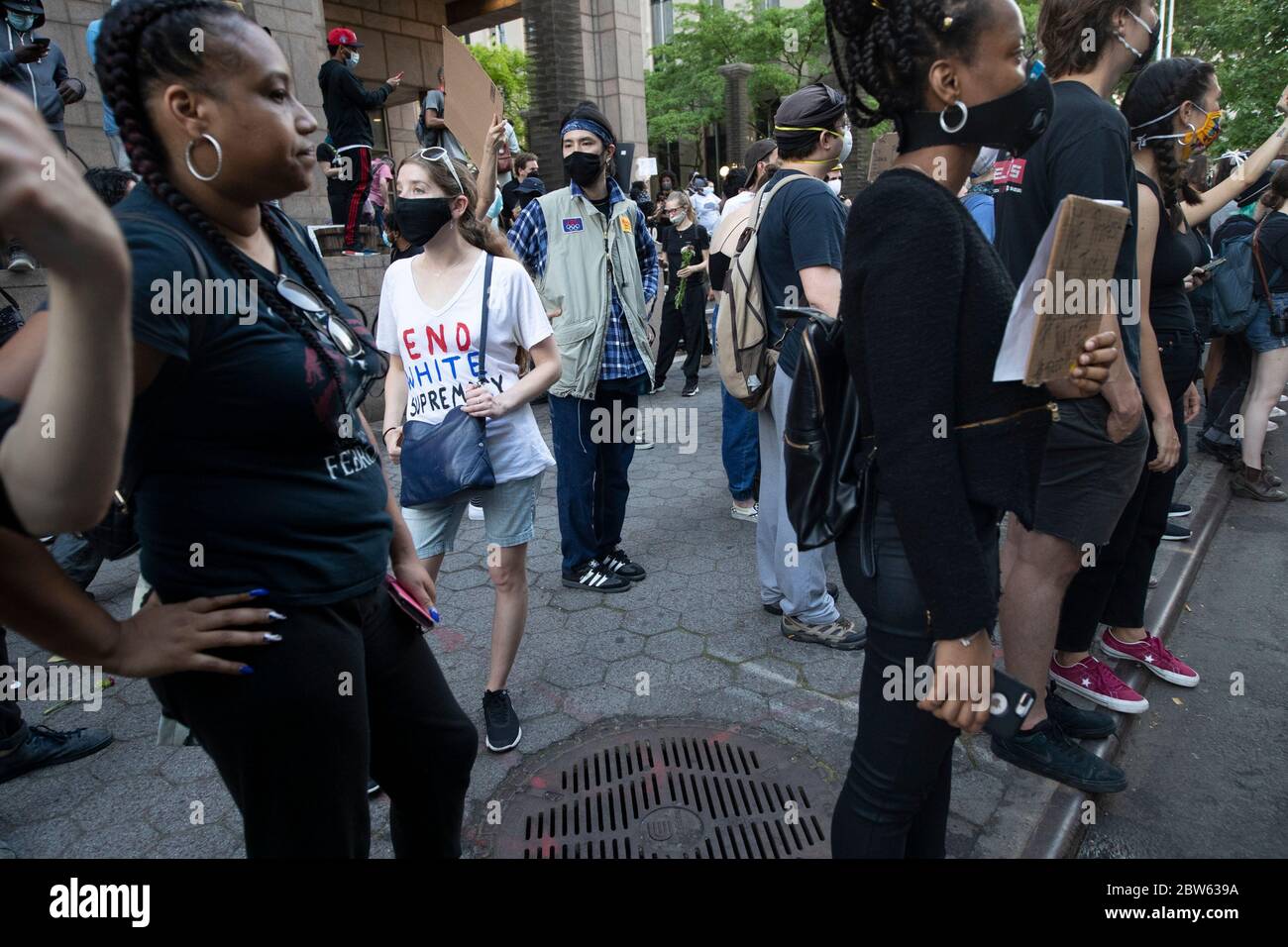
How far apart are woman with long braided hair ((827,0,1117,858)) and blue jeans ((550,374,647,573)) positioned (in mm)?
2664

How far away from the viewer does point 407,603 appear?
1.80m

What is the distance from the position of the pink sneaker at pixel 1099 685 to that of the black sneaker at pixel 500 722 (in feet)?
6.97

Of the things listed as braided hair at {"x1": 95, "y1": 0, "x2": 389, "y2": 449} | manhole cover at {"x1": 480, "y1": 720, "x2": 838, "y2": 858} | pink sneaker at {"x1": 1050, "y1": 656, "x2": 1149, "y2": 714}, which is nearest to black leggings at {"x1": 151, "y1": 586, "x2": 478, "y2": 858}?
braided hair at {"x1": 95, "y1": 0, "x2": 389, "y2": 449}

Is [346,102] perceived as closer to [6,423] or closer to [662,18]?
[6,423]

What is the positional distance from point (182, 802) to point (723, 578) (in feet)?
8.88

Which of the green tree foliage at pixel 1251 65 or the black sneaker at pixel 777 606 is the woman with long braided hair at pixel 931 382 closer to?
the black sneaker at pixel 777 606

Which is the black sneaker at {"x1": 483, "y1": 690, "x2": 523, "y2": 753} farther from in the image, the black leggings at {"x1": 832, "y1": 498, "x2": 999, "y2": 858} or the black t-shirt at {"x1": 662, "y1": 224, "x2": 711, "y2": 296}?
the black t-shirt at {"x1": 662, "y1": 224, "x2": 711, "y2": 296}

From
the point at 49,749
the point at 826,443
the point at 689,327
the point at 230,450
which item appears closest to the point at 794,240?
the point at 826,443

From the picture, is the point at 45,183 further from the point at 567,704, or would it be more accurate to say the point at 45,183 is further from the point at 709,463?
the point at 709,463

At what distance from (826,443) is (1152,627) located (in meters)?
3.07

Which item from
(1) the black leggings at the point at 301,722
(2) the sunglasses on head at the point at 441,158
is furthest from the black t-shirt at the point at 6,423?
(2) the sunglasses on head at the point at 441,158

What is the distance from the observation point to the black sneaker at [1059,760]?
277 centimetres

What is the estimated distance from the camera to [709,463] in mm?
6738
